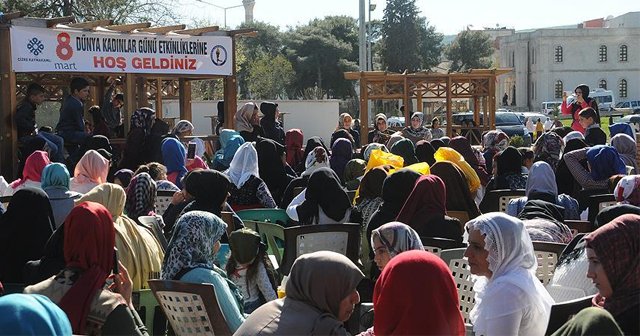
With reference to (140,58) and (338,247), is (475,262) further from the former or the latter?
(140,58)

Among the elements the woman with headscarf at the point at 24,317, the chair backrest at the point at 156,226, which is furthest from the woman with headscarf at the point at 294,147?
the woman with headscarf at the point at 24,317

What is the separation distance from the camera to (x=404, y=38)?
237 feet

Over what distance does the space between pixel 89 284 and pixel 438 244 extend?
2583 millimetres

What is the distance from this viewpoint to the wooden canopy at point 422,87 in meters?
22.5

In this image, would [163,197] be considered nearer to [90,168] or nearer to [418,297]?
[90,168]

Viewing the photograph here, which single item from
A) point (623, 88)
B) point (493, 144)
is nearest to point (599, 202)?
point (493, 144)

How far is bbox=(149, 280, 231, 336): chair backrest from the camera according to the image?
4832 mm

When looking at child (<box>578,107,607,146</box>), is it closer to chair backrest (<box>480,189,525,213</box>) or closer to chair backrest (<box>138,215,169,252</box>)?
chair backrest (<box>480,189,525,213</box>)

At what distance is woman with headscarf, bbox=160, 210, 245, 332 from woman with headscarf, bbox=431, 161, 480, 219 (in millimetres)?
3368

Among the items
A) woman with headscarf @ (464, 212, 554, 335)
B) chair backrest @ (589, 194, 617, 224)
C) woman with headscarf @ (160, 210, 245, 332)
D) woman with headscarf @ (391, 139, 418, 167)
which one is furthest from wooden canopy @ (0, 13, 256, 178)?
woman with headscarf @ (464, 212, 554, 335)

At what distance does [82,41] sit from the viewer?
45.4ft

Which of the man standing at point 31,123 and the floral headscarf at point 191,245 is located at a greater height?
the man standing at point 31,123

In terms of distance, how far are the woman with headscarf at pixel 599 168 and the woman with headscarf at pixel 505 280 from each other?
4629 millimetres

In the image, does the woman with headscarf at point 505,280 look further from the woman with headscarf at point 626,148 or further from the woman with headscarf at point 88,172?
the woman with headscarf at point 626,148
